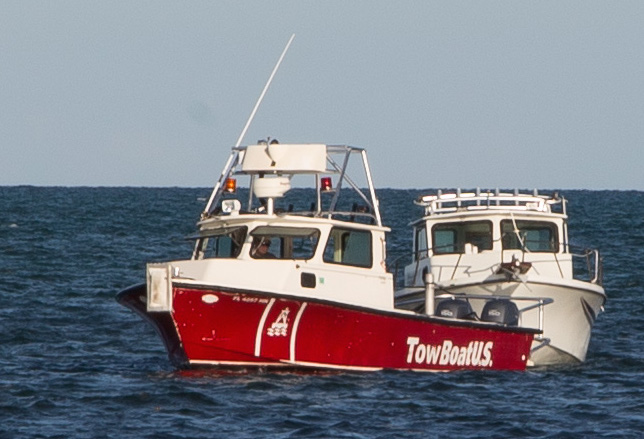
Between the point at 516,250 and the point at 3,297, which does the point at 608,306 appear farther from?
the point at 3,297

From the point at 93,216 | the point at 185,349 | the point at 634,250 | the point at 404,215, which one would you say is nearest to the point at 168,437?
the point at 185,349

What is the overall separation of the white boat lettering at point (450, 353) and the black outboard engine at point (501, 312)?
0.80m

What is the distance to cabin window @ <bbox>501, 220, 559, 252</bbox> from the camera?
26312 mm

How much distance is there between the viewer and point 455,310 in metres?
23.6

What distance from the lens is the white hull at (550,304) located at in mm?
24531

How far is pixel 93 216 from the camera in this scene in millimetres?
78750

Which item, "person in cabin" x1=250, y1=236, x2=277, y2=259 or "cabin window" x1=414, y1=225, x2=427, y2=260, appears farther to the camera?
"cabin window" x1=414, y1=225, x2=427, y2=260

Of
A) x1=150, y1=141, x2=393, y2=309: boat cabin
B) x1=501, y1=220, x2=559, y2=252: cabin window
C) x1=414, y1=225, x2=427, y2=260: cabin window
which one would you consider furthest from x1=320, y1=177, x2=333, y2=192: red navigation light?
x1=501, y1=220, x2=559, y2=252: cabin window

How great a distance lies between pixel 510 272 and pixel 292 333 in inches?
184

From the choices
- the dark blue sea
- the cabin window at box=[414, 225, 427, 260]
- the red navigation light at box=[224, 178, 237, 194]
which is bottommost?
the dark blue sea

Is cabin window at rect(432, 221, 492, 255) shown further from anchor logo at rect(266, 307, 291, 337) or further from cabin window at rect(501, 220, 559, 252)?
anchor logo at rect(266, 307, 291, 337)

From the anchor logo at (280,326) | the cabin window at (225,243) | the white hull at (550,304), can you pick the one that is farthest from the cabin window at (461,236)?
the anchor logo at (280,326)

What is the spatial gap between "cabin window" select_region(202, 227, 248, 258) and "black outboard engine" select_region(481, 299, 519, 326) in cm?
399

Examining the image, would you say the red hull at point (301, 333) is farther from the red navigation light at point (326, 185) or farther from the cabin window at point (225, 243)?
the red navigation light at point (326, 185)
